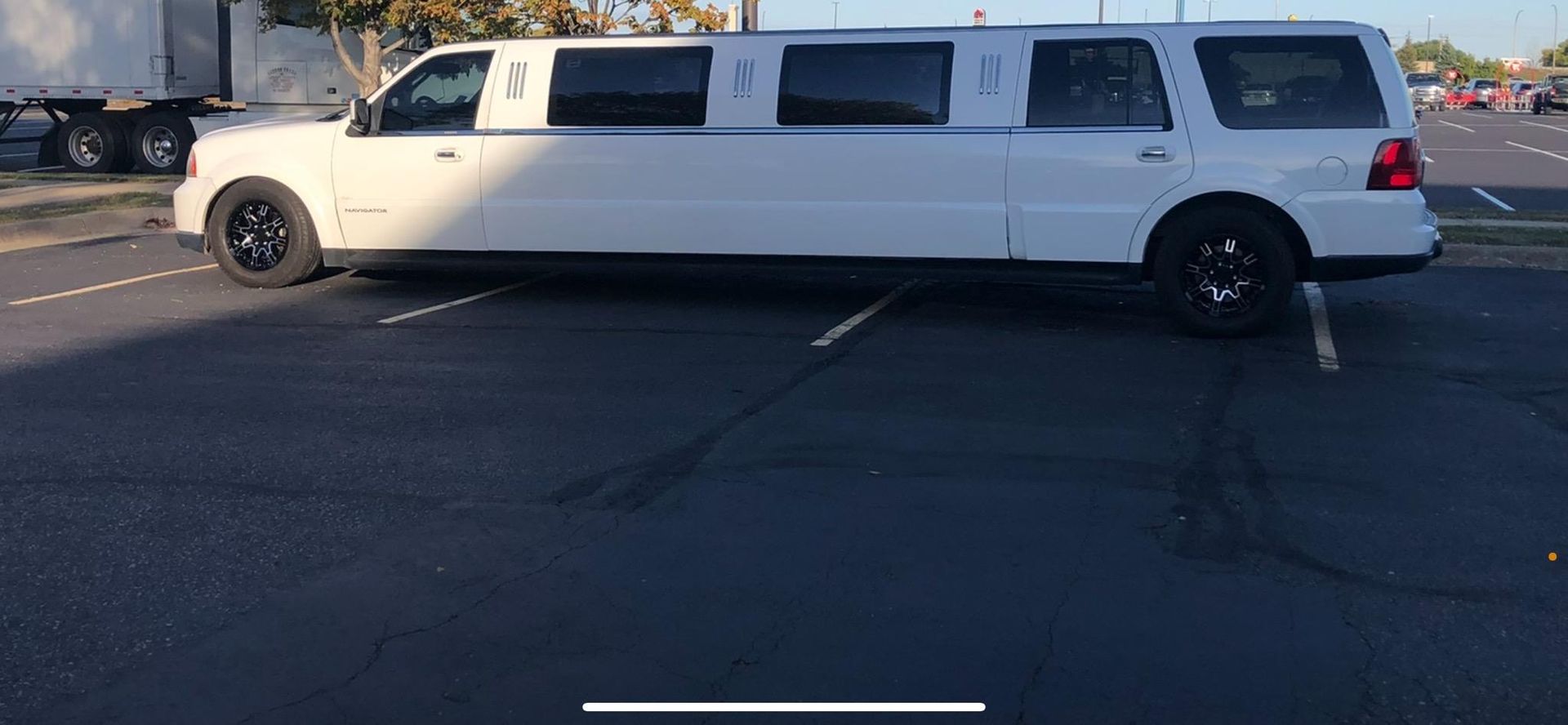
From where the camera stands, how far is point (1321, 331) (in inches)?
380

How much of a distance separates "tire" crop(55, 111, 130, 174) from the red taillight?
19.2 metres

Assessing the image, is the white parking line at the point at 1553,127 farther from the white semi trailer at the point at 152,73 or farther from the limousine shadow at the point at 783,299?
the limousine shadow at the point at 783,299

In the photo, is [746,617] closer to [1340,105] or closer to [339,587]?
[339,587]

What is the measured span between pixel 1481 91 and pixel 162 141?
65.2 metres

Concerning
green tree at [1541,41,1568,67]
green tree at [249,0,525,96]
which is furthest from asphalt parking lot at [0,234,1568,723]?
green tree at [1541,41,1568,67]

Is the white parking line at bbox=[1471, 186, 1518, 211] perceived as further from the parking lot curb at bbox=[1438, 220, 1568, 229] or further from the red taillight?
the red taillight

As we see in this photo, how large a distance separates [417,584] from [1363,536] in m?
3.27

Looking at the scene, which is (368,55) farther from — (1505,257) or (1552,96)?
(1552,96)

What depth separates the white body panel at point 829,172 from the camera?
358 inches

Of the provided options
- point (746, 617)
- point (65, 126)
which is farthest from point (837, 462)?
point (65, 126)

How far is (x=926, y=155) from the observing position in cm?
960

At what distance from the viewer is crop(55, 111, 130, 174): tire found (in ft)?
74.9

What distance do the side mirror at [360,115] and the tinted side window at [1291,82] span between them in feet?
17.7

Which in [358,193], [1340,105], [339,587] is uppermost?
[1340,105]
